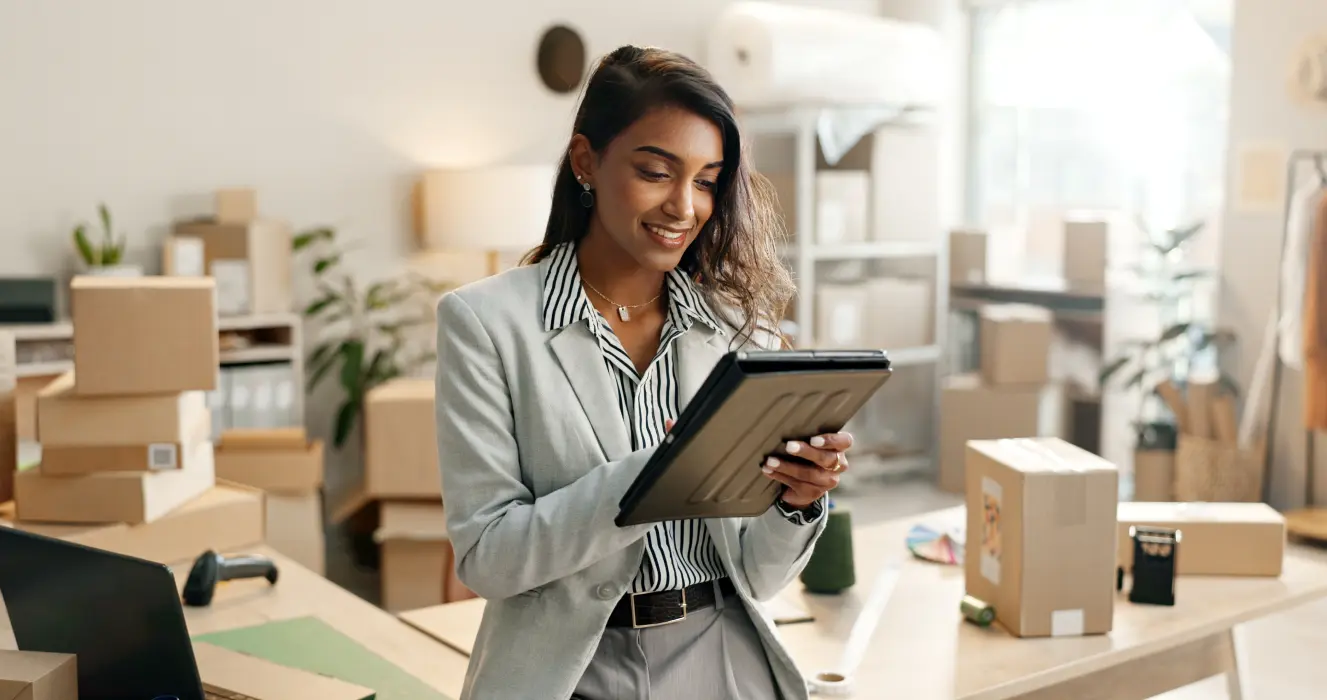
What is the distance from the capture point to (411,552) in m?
4.20

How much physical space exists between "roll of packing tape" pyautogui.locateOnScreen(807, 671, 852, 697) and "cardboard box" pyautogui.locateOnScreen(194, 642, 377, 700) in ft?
1.99

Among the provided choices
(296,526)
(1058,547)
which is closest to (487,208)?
(296,526)

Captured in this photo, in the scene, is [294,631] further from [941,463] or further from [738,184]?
[941,463]

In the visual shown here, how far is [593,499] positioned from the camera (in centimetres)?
138

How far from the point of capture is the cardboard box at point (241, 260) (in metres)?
4.25

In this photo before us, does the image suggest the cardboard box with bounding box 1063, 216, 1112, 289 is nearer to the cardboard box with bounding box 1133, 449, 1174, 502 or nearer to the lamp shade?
the cardboard box with bounding box 1133, 449, 1174, 502

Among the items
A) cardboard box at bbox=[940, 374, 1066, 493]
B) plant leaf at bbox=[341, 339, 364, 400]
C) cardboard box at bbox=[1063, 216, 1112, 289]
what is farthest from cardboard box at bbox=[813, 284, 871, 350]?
plant leaf at bbox=[341, 339, 364, 400]

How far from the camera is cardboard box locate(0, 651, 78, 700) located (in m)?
1.28

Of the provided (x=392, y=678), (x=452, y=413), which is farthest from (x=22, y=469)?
(x=452, y=413)

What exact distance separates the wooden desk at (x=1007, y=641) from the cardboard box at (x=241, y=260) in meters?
2.38

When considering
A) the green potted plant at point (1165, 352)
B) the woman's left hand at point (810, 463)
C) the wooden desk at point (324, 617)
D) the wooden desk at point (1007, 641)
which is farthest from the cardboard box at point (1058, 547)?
the green potted plant at point (1165, 352)

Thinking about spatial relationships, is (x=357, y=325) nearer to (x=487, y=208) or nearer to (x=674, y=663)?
(x=487, y=208)

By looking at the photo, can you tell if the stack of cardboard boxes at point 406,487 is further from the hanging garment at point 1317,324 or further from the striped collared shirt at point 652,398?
the hanging garment at point 1317,324

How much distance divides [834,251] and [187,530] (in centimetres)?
370
